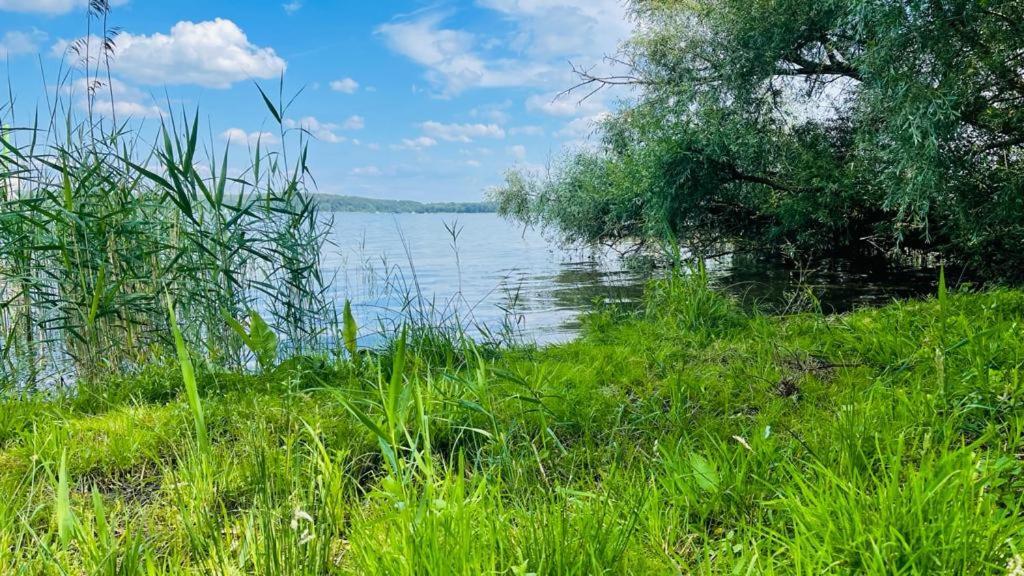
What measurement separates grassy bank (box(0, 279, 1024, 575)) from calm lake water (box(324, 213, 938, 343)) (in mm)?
1413

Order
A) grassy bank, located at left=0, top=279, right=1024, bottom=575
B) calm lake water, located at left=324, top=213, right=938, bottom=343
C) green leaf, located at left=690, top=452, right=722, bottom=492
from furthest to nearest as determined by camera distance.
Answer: calm lake water, located at left=324, top=213, right=938, bottom=343 < green leaf, located at left=690, top=452, right=722, bottom=492 < grassy bank, located at left=0, top=279, right=1024, bottom=575

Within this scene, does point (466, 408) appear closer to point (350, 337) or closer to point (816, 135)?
point (350, 337)

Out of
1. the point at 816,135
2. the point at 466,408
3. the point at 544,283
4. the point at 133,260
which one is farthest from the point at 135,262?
the point at 816,135

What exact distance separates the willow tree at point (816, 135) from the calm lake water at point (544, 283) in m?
0.66

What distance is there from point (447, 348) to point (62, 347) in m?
2.75

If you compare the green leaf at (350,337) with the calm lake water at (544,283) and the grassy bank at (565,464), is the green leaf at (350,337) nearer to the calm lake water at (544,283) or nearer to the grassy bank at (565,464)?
the grassy bank at (565,464)

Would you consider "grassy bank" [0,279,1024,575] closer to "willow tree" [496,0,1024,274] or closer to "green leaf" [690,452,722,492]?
"green leaf" [690,452,722,492]

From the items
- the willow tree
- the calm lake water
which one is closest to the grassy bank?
the calm lake water

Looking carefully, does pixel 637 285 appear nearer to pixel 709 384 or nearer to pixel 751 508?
pixel 709 384

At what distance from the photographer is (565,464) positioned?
2.09 metres

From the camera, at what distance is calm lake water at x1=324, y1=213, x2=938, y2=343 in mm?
5711

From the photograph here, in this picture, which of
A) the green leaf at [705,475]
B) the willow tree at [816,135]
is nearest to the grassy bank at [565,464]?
the green leaf at [705,475]

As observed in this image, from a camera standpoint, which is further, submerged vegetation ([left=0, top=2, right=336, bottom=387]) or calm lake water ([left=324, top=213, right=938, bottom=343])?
calm lake water ([left=324, top=213, right=938, bottom=343])

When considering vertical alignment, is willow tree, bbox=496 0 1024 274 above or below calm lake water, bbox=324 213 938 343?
above
